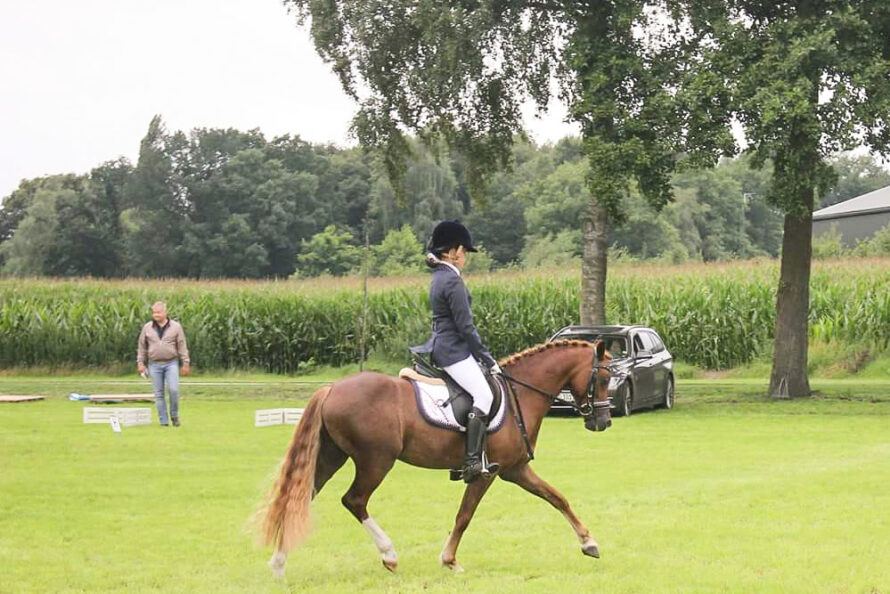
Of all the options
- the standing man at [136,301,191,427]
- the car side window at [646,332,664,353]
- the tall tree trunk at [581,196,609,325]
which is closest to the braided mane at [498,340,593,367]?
the standing man at [136,301,191,427]

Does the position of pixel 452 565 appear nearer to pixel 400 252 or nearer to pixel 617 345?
pixel 617 345

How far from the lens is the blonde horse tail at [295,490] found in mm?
9156

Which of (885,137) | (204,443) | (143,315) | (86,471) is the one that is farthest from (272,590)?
(143,315)

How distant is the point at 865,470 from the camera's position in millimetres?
15633

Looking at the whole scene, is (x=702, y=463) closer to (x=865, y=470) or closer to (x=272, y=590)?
(x=865, y=470)

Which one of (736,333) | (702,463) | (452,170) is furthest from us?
(452,170)

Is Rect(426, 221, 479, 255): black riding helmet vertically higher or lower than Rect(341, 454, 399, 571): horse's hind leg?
higher

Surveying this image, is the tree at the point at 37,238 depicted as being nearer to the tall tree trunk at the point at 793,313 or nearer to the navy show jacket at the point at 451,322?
the tall tree trunk at the point at 793,313

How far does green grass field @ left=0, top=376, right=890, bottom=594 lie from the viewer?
9406mm

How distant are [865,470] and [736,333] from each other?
71.6 feet

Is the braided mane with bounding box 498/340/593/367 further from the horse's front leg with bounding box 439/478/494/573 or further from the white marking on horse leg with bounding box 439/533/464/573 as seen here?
the white marking on horse leg with bounding box 439/533/464/573

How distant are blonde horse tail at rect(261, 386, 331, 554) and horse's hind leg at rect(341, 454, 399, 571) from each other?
1.09ft

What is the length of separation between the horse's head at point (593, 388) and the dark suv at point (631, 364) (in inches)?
519

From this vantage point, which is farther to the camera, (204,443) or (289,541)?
(204,443)
